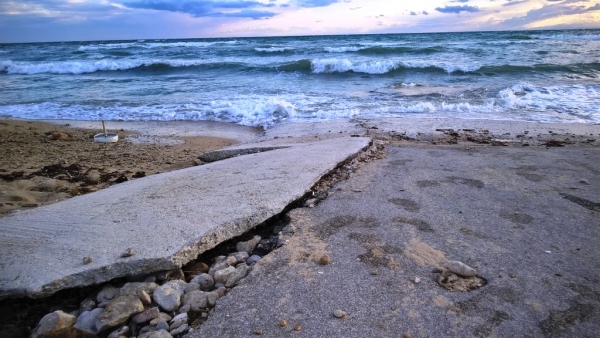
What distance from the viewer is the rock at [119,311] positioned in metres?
1.95

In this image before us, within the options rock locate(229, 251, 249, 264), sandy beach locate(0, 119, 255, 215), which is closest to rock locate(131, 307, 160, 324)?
rock locate(229, 251, 249, 264)

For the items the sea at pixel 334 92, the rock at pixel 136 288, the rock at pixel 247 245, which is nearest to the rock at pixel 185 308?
the rock at pixel 136 288

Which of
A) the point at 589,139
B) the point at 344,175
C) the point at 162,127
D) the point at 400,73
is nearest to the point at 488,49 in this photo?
the point at 400,73

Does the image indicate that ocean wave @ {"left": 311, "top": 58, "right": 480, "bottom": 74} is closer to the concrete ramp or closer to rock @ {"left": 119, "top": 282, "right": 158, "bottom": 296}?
the concrete ramp

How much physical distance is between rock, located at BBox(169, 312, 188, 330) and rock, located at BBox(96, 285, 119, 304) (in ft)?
1.35

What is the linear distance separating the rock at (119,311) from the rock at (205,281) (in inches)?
12.9

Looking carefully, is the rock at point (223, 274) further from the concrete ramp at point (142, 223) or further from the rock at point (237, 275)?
the concrete ramp at point (142, 223)

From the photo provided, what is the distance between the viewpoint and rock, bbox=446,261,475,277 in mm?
2234

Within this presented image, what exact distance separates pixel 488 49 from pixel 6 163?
23255mm

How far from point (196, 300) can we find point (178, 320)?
155mm

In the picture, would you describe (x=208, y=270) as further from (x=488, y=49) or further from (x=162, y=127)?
(x=488, y=49)

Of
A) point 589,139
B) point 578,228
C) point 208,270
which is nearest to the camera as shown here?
point 208,270

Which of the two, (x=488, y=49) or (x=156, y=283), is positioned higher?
(x=488, y=49)

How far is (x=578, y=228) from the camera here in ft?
9.25
